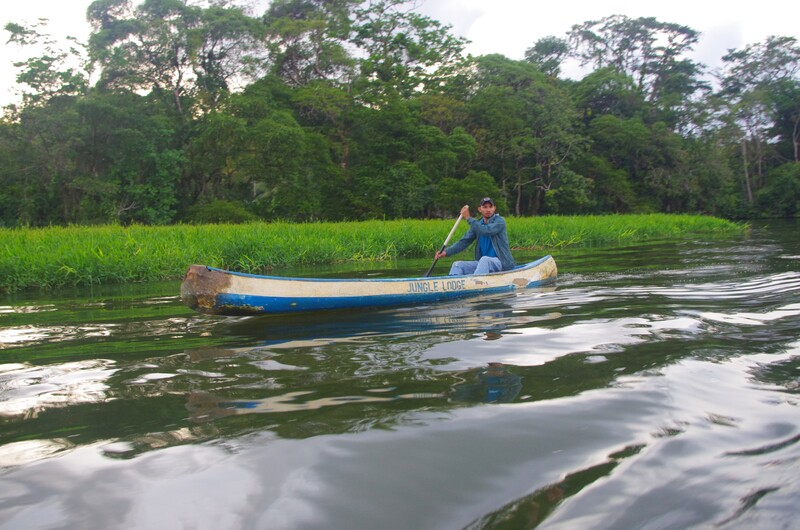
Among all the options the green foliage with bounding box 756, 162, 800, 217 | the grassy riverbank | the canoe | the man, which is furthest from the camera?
the green foliage with bounding box 756, 162, 800, 217

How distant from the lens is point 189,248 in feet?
33.9

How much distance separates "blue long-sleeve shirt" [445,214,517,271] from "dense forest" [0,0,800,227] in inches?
728

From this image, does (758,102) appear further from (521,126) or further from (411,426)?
(411,426)

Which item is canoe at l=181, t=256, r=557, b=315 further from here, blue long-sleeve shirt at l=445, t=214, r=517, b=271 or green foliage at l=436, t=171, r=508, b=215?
green foliage at l=436, t=171, r=508, b=215

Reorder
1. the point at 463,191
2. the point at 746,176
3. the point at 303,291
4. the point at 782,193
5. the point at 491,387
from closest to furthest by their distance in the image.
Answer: the point at 491,387 < the point at 303,291 < the point at 463,191 < the point at 782,193 < the point at 746,176

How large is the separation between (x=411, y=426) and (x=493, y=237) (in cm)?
552

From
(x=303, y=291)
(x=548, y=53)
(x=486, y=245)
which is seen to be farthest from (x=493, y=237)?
(x=548, y=53)

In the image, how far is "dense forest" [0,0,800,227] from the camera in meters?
24.8

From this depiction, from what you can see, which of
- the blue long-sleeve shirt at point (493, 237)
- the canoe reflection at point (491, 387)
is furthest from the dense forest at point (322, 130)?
the canoe reflection at point (491, 387)

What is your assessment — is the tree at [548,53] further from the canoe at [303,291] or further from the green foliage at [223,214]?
the canoe at [303,291]

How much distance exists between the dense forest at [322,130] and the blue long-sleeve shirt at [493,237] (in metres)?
18.5

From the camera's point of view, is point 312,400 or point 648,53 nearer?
point 312,400

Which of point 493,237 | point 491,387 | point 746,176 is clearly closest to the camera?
point 491,387

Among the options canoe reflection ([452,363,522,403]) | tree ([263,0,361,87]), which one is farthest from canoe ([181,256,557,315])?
tree ([263,0,361,87])
